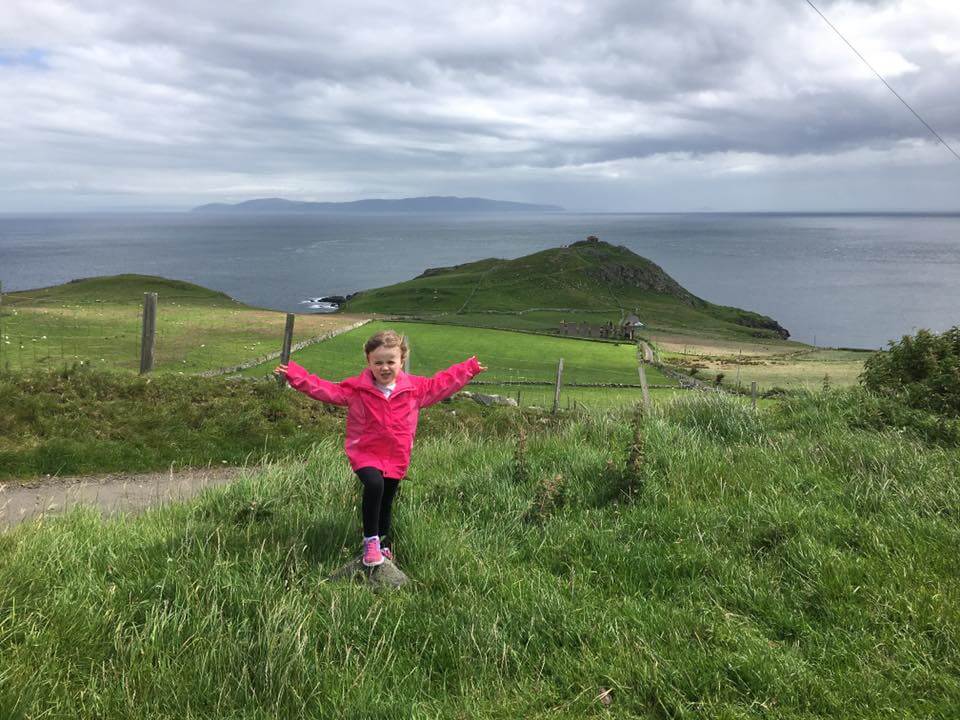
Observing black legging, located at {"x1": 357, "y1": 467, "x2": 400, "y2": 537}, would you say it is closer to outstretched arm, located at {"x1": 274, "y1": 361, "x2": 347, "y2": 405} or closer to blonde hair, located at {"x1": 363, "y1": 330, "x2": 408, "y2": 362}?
outstretched arm, located at {"x1": 274, "y1": 361, "x2": 347, "y2": 405}

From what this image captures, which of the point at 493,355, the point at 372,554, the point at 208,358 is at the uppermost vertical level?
the point at 372,554

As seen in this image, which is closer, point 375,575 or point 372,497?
point 375,575

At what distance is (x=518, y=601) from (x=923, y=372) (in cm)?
910

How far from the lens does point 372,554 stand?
4113mm

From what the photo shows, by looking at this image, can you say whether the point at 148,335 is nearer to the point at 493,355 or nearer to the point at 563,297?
the point at 493,355

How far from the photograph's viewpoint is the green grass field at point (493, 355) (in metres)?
27.2

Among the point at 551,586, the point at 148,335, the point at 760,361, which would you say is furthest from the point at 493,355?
the point at 551,586

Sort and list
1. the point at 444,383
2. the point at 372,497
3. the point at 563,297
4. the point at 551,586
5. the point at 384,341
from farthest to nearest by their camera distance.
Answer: the point at 563,297, the point at 444,383, the point at 384,341, the point at 372,497, the point at 551,586

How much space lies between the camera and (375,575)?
4.06 m

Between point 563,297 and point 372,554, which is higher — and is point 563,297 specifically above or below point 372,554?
below

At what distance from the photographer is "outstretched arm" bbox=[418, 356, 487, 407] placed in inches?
192

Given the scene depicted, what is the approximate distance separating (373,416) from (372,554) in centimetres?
100

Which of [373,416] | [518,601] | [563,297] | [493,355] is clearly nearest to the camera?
[518,601]

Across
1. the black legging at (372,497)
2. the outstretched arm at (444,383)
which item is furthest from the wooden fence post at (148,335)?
the black legging at (372,497)
